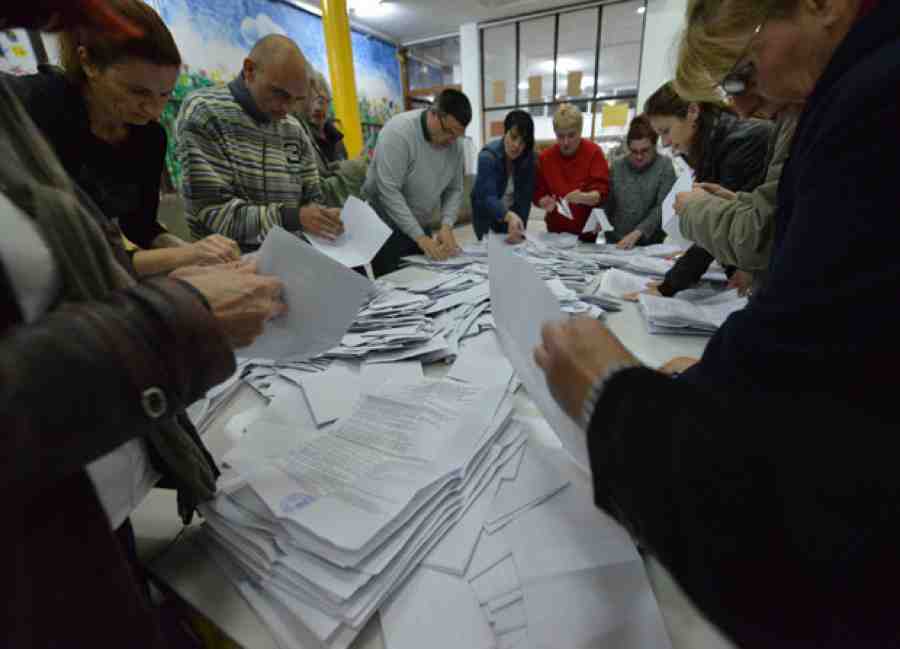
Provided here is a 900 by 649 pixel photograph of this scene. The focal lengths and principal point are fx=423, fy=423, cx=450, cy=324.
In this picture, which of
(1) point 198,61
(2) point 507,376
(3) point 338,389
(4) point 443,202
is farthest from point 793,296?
(1) point 198,61

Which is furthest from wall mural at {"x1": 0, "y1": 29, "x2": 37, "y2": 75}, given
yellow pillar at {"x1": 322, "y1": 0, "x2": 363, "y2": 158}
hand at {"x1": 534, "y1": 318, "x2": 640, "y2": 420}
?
hand at {"x1": 534, "y1": 318, "x2": 640, "y2": 420}

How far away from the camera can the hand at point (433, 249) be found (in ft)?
6.39

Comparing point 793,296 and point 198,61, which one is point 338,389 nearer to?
point 793,296

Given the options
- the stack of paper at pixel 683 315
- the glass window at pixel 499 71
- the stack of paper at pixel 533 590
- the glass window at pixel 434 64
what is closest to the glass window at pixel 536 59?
the glass window at pixel 499 71

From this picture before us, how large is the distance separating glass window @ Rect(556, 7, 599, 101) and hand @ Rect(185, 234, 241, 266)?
6894 millimetres

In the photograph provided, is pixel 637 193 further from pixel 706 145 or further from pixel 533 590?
pixel 533 590

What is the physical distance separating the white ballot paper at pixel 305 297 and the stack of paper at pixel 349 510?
15 cm

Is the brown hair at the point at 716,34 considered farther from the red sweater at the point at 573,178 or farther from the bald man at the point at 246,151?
the red sweater at the point at 573,178

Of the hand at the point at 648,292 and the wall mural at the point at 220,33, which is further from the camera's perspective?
the wall mural at the point at 220,33

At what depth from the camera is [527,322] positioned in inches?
25.0

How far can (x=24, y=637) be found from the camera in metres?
0.30

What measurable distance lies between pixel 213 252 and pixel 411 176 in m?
1.41

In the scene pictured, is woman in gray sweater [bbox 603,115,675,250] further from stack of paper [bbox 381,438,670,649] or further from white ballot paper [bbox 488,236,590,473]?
Answer: stack of paper [bbox 381,438,670,649]

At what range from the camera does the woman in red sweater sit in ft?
8.91
